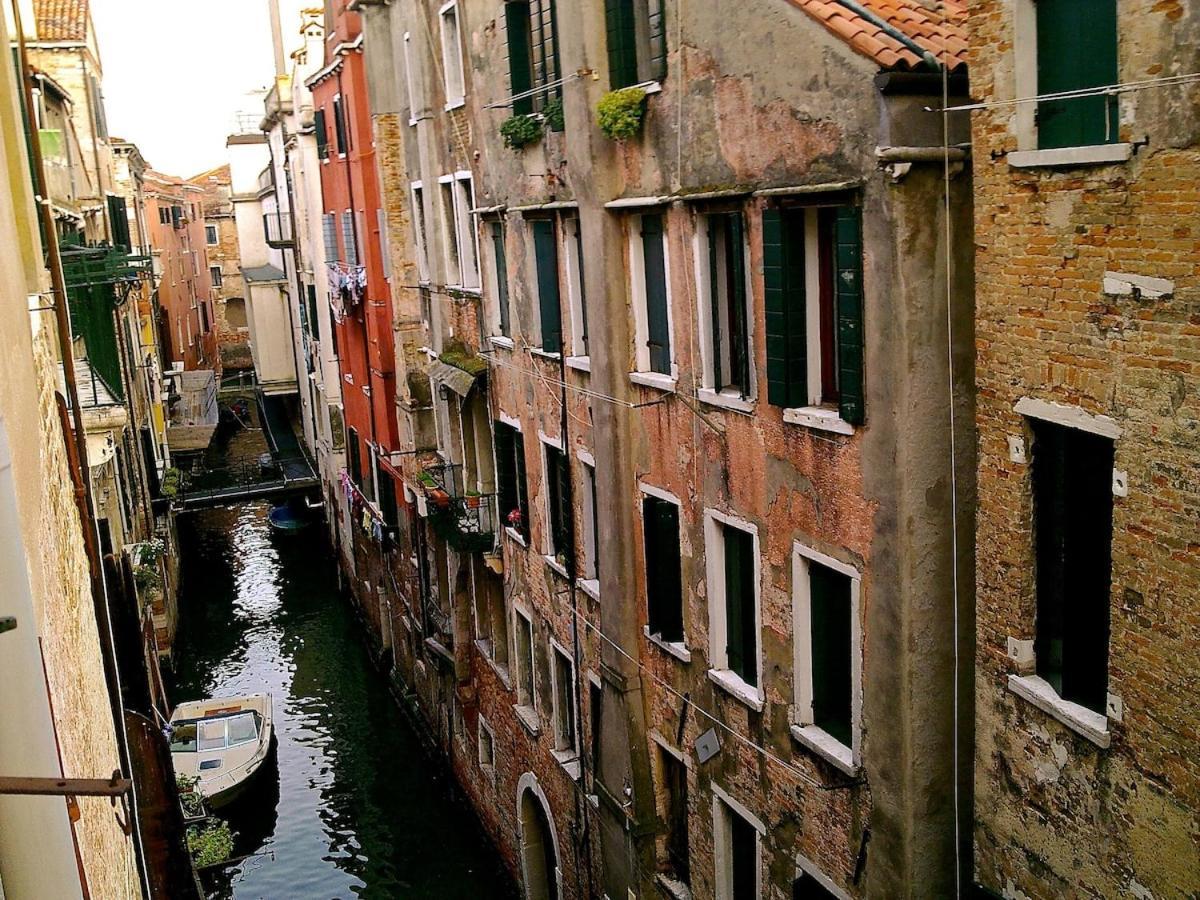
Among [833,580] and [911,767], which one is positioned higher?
[833,580]

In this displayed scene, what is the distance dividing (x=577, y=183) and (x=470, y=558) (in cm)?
1010

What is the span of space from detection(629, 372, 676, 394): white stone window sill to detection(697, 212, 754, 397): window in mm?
811

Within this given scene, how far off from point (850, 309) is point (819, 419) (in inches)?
42.6

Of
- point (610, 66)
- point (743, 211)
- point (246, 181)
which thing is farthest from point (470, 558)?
point (246, 181)

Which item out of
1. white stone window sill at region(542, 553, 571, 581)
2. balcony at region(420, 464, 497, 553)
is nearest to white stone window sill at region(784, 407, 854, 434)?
white stone window sill at region(542, 553, 571, 581)

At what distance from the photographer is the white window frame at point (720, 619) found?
41.0 feet

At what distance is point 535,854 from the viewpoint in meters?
21.0

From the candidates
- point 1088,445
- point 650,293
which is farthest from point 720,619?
point 1088,445

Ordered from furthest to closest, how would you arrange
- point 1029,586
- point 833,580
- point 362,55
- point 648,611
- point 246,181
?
1. point 246,181
2. point 362,55
3. point 648,611
4. point 833,580
5. point 1029,586

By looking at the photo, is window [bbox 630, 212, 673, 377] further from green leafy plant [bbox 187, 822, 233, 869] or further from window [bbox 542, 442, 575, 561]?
green leafy plant [bbox 187, 822, 233, 869]

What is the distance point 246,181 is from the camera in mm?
62750

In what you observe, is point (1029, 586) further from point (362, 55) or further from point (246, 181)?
point (246, 181)

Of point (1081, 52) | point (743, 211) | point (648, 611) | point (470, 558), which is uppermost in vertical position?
point (1081, 52)

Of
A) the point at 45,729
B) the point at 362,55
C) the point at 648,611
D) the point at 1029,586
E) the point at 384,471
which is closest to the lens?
the point at 45,729
